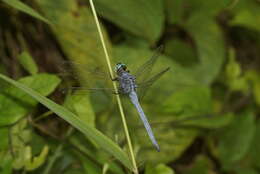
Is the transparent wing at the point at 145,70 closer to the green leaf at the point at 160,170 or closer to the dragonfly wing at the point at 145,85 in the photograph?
the dragonfly wing at the point at 145,85

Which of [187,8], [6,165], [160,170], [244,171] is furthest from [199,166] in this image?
[6,165]

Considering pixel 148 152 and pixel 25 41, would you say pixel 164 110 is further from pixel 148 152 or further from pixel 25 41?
pixel 25 41

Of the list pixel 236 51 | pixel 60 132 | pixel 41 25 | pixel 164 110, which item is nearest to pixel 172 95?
pixel 164 110

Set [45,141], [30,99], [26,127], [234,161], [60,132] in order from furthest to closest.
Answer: [234,161] < [60,132] < [45,141] < [26,127] < [30,99]

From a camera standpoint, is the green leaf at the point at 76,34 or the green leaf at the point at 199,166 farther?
the green leaf at the point at 199,166

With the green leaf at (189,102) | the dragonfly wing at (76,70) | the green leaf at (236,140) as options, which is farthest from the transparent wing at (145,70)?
the green leaf at (236,140)

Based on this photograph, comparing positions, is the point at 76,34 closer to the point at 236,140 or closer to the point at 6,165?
the point at 6,165


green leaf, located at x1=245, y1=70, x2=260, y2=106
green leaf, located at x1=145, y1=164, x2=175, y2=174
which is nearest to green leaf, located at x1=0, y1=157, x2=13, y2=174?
green leaf, located at x1=145, y1=164, x2=175, y2=174
